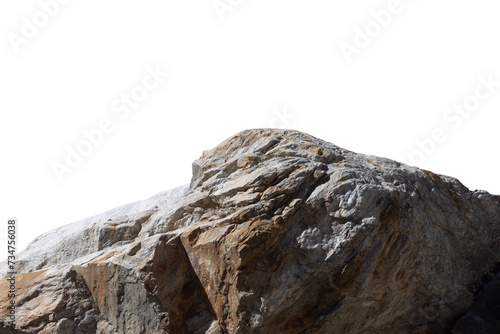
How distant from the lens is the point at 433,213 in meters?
7.08

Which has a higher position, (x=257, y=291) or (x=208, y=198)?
(x=208, y=198)

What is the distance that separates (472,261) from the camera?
7.61 meters

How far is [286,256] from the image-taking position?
607 centimetres

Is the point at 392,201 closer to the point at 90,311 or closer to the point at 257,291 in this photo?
the point at 257,291

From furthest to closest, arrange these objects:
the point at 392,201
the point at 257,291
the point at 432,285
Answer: the point at 432,285 < the point at 392,201 < the point at 257,291

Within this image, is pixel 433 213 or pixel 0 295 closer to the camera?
pixel 433 213

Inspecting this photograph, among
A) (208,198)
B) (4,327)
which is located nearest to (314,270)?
(208,198)

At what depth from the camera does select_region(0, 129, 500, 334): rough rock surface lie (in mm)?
6043

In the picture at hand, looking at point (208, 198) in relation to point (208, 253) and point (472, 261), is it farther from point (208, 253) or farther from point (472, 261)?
point (472, 261)

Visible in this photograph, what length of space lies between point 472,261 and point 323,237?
3140 mm

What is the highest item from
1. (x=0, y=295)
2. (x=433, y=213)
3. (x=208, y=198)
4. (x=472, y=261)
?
(x=0, y=295)

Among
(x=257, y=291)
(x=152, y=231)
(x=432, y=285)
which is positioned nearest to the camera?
(x=257, y=291)

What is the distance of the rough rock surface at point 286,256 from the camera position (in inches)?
238

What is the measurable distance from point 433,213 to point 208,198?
11.4 feet
